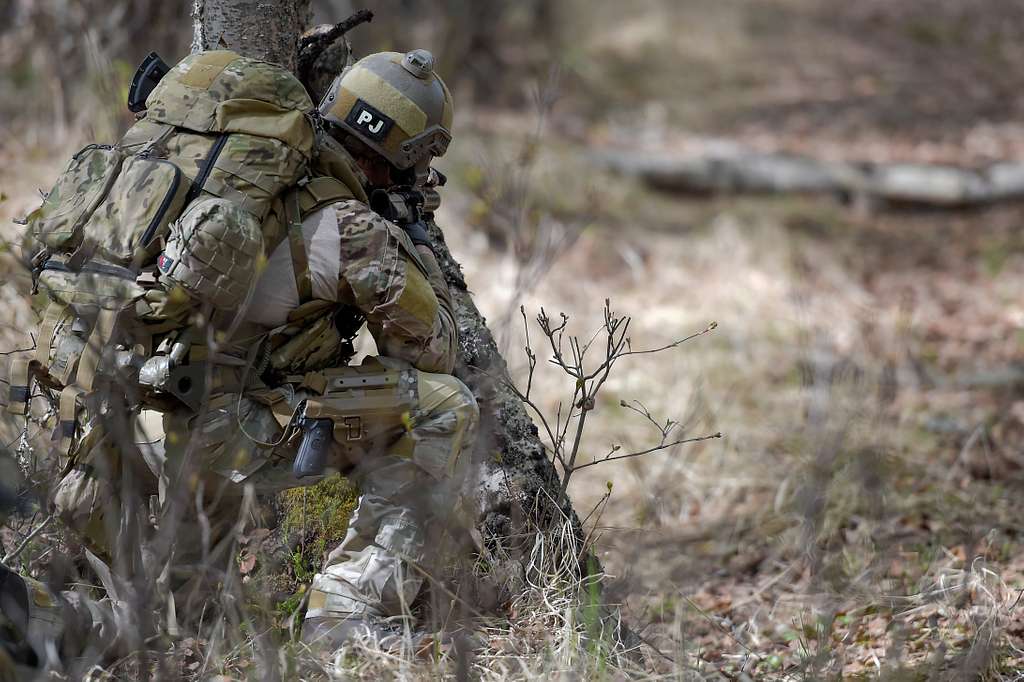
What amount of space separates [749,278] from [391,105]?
539cm

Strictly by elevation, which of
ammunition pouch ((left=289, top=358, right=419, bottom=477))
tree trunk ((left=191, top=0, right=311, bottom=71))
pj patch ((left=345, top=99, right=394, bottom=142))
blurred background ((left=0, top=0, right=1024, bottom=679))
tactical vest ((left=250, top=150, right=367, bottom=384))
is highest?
tree trunk ((left=191, top=0, right=311, bottom=71))

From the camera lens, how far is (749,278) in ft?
25.7

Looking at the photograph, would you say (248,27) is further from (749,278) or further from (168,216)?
(749,278)

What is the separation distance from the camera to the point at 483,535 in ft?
10.3

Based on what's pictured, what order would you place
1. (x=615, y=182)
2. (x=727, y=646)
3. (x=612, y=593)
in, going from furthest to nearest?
(x=615, y=182)
(x=727, y=646)
(x=612, y=593)

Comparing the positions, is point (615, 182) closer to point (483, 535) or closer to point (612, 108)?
point (612, 108)

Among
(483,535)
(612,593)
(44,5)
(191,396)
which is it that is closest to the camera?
(612,593)

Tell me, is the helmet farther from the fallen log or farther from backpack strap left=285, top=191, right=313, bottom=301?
the fallen log

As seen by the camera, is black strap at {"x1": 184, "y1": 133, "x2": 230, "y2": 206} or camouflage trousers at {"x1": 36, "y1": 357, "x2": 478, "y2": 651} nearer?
black strap at {"x1": 184, "y1": 133, "x2": 230, "y2": 206}

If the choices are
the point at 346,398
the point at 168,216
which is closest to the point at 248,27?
the point at 168,216

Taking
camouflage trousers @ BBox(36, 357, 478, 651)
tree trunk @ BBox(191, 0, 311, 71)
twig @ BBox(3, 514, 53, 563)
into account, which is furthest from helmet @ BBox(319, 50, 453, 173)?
twig @ BBox(3, 514, 53, 563)

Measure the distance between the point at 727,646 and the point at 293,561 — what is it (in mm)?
1537

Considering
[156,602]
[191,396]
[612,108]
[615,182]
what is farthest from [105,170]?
[612,108]

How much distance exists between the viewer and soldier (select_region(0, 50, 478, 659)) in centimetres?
269
